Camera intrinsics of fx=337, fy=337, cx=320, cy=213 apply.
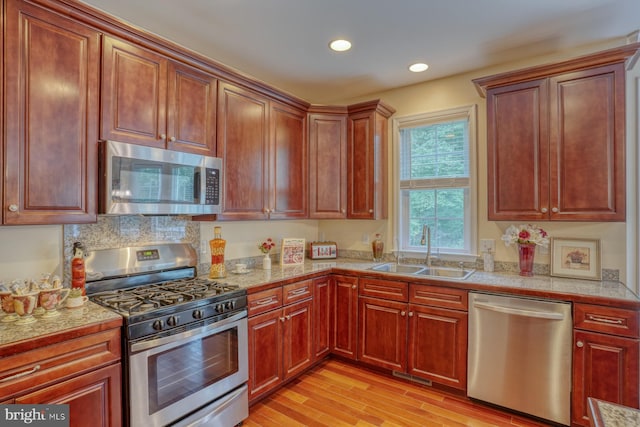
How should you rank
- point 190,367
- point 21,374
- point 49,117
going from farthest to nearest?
1. point 190,367
2. point 49,117
3. point 21,374

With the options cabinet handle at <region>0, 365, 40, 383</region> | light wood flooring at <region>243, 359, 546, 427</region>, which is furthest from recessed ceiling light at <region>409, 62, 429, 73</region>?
cabinet handle at <region>0, 365, 40, 383</region>

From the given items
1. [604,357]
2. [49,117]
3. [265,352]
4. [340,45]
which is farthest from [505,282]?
[49,117]

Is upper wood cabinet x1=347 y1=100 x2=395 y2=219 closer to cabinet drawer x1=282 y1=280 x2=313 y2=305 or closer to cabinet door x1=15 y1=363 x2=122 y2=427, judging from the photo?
cabinet drawer x1=282 y1=280 x2=313 y2=305

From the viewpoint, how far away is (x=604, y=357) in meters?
2.10

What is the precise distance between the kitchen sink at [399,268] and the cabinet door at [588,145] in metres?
1.21

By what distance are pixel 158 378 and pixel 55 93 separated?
1.59 metres

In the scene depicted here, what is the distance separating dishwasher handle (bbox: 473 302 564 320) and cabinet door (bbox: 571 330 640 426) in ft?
0.49

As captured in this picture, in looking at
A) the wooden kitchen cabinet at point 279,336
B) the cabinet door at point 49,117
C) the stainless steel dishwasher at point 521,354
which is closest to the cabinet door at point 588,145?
the stainless steel dishwasher at point 521,354

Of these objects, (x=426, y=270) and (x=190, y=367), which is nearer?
(x=190, y=367)

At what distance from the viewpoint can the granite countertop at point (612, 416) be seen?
81 cm

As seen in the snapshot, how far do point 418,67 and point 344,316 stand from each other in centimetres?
236

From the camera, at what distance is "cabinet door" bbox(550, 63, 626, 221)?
7.55 ft

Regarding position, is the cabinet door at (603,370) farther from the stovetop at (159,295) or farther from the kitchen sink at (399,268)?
the stovetop at (159,295)

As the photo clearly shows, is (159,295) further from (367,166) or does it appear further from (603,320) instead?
(603,320)
